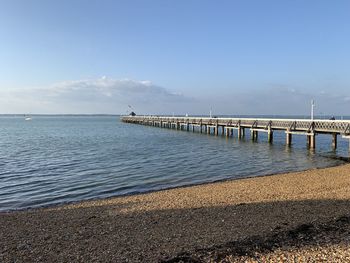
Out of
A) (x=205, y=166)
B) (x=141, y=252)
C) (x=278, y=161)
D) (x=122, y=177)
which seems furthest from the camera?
(x=278, y=161)

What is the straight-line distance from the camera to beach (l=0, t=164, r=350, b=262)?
7.00 meters

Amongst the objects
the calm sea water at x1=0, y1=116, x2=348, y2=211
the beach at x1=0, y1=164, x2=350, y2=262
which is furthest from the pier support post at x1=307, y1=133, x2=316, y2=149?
the beach at x1=0, y1=164, x2=350, y2=262

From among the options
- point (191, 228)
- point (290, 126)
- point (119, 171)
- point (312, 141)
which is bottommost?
point (119, 171)

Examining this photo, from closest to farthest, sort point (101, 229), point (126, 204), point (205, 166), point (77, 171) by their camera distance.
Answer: point (101, 229), point (126, 204), point (77, 171), point (205, 166)

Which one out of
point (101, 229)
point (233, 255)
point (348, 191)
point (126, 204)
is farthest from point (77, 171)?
point (233, 255)

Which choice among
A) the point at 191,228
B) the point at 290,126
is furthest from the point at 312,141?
the point at 191,228

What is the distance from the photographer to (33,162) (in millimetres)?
26594

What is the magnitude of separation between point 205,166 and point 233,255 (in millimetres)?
17131

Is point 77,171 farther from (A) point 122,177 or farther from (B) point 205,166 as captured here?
(B) point 205,166

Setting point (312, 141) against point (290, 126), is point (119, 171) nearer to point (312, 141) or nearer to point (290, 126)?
point (312, 141)

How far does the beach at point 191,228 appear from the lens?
23.0ft

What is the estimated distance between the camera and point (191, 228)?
9023mm

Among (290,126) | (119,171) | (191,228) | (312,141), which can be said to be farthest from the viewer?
(290,126)

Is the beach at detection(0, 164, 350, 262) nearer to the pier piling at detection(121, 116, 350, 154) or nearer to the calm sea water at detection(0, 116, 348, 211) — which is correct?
the calm sea water at detection(0, 116, 348, 211)
